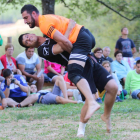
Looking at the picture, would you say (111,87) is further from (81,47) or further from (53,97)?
(53,97)

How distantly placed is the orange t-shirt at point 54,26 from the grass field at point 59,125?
4.43 ft

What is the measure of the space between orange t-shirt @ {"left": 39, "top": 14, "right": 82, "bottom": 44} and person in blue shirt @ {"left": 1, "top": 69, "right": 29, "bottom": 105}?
3357mm

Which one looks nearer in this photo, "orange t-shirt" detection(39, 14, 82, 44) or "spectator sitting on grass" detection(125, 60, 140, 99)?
"orange t-shirt" detection(39, 14, 82, 44)

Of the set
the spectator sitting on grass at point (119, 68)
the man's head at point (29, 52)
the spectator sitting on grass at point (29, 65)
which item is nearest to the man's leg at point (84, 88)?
the spectator sitting on grass at point (29, 65)

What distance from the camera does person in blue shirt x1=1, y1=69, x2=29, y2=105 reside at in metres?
7.09

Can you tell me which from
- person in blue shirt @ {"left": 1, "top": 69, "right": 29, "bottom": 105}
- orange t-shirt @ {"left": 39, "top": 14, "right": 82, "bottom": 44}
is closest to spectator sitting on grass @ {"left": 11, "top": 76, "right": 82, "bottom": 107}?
person in blue shirt @ {"left": 1, "top": 69, "right": 29, "bottom": 105}

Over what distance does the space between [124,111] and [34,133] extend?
7.38 feet

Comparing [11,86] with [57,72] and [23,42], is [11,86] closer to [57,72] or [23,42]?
[57,72]

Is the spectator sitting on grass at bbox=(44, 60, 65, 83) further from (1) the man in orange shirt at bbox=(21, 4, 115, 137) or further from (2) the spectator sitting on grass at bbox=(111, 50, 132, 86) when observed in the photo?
(1) the man in orange shirt at bbox=(21, 4, 115, 137)

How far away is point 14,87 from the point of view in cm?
741

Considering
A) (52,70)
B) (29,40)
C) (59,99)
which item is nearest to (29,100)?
(59,99)

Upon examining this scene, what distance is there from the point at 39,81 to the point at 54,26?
511 centimetres

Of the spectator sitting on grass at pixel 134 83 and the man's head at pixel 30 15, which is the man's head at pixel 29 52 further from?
the man's head at pixel 30 15

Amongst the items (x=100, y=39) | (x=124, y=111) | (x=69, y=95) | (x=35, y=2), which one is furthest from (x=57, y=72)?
(x=100, y=39)
